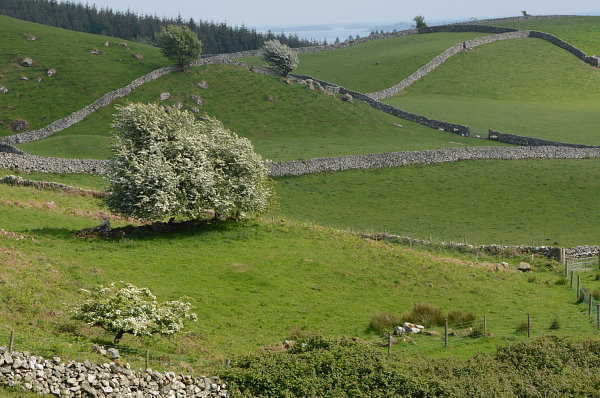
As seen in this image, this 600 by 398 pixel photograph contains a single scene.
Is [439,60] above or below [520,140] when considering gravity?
above

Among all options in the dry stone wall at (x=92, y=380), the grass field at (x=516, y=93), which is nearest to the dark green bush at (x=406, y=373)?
the dry stone wall at (x=92, y=380)

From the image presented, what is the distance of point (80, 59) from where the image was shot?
4395 inches

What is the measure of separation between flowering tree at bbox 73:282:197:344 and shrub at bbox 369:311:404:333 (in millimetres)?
10038

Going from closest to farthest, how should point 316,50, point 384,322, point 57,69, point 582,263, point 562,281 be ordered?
point 384,322 → point 562,281 → point 582,263 → point 57,69 → point 316,50

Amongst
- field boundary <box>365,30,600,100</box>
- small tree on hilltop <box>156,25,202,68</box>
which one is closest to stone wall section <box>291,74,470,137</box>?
field boundary <box>365,30,600,100</box>

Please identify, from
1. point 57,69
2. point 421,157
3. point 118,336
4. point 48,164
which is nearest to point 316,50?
point 57,69

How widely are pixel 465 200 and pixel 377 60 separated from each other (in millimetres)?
78959

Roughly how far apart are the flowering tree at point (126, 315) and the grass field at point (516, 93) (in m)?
73.4

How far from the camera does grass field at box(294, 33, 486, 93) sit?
413ft

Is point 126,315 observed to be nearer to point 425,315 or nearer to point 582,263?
point 425,315

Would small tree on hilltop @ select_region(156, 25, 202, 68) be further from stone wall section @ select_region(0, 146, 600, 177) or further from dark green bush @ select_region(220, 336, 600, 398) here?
dark green bush @ select_region(220, 336, 600, 398)

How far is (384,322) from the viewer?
3319cm

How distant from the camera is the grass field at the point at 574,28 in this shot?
146 metres

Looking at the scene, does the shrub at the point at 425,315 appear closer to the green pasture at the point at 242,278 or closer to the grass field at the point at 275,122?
the green pasture at the point at 242,278
